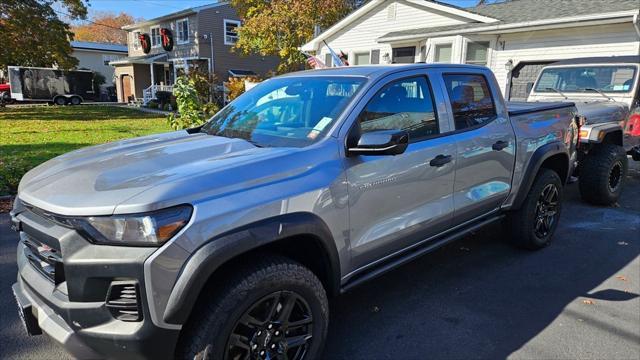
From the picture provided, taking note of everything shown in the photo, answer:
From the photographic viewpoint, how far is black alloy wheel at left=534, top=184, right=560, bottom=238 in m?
4.49

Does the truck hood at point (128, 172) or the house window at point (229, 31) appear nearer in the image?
the truck hood at point (128, 172)

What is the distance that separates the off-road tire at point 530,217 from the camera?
4.33 metres

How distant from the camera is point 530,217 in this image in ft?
14.2

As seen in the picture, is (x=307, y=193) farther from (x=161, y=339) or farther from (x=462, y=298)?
(x=462, y=298)

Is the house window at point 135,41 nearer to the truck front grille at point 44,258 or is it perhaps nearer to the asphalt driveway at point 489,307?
the asphalt driveway at point 489,307

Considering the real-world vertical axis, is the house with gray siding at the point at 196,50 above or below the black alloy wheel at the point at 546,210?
above

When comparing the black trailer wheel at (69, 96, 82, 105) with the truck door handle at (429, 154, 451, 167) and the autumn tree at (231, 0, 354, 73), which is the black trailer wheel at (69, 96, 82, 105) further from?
the truck door handle at (429, 154, 451, 167)

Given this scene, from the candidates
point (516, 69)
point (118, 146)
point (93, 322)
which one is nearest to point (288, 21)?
point (516, 69)

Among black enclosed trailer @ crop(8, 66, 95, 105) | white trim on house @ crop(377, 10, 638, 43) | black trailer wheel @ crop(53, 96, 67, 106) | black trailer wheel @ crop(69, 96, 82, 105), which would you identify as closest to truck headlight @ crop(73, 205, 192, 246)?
white trim on house @ crop(377, 10, 638, 43)

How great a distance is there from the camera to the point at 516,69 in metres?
8.23

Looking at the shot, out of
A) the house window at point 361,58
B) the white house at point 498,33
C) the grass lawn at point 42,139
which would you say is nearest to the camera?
the grass lawn at point 42,139

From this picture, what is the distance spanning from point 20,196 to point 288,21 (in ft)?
67.9

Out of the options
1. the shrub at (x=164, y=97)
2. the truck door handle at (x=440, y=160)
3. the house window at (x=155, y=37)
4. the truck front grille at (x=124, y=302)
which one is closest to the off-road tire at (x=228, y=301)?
the truck front grille at (x=124, y=302)

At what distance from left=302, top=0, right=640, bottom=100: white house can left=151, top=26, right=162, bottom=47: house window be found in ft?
65.7
